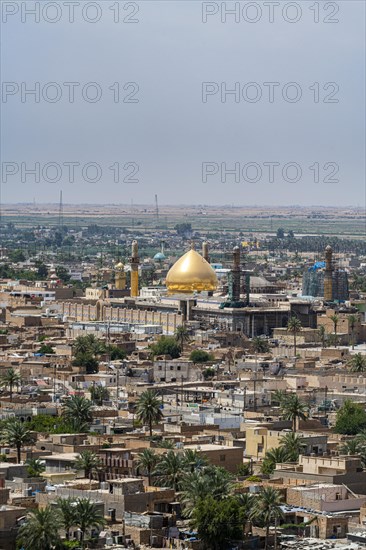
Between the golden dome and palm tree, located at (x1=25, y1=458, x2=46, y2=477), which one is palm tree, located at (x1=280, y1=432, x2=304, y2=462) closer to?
palm tree, located at (x1=25, y1=458, x2=46, y2=477)

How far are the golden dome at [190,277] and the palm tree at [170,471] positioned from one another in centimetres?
6170

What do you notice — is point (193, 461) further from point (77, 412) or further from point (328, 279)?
point (328, 279)

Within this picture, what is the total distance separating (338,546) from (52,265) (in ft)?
460

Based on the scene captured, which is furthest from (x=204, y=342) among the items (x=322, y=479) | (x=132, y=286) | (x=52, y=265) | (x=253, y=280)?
(x=52, y=265)

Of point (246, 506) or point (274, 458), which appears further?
point (274, 458)

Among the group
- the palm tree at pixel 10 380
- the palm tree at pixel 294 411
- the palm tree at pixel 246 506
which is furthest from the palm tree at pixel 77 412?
the palm tree at pixel 246 506

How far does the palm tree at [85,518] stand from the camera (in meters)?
39.0

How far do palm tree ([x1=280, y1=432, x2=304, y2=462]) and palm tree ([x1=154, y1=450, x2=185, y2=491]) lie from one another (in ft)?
A: 16.2

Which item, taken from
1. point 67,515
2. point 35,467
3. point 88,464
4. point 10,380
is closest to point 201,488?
point 67,515

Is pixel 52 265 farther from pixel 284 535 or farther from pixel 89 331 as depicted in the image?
pixel 284 535

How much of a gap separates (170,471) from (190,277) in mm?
62409

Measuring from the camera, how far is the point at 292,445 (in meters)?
50.7

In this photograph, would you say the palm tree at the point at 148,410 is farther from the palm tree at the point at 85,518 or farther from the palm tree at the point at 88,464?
the palm tree at the point at 85,518

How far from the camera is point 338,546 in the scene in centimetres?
4031
